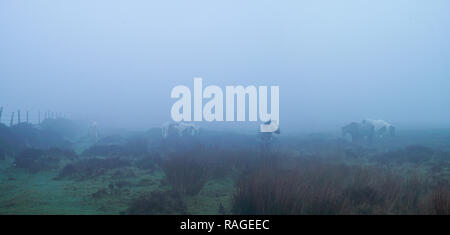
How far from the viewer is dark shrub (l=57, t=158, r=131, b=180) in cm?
1136

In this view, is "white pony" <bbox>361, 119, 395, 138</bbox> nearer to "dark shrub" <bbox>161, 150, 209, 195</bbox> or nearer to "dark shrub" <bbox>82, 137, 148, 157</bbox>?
"dark shrub" <bbox>82, 137, 148, 157</bbox>

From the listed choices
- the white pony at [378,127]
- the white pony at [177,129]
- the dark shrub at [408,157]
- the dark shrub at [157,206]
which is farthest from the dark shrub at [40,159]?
the white pony at [378,127]

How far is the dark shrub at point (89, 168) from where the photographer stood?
37.3ft

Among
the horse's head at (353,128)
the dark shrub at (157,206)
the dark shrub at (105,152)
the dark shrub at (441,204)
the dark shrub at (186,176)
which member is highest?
the horse's head at (353,128)

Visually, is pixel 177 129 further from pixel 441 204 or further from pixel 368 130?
pixel 441 204

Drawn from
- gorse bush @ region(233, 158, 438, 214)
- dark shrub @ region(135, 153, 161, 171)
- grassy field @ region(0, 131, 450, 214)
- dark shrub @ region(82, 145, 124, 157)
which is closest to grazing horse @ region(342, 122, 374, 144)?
grassy field @ region(0, 131, 450, 214)

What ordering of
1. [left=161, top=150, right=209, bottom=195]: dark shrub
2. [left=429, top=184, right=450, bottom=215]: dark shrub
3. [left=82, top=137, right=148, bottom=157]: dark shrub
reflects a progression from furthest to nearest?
[left=82, top=137, right=148, bottom=157]: dark shrub
[left=161, top=150, right=209, bottom=195]: dark shrub
[left=429, top=184, right=450, bottom=215]: dark shrub

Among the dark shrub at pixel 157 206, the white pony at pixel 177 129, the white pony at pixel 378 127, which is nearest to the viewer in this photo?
the dark shrub at pixel 157 206

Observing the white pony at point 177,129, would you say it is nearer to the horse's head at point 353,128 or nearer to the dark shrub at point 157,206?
the horse's head at point 353,128

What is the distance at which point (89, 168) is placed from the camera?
12242mm

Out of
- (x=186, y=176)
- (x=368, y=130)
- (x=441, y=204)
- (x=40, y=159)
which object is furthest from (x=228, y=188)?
(x=368, y=130)

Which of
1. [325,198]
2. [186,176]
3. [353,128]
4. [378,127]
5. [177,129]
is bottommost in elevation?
[186,176]
